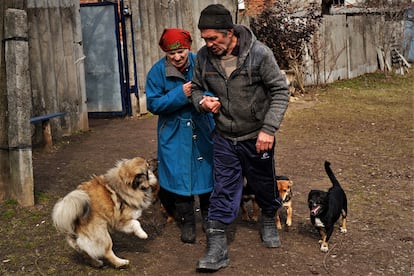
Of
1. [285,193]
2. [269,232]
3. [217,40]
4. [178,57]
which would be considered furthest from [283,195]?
[217,40]

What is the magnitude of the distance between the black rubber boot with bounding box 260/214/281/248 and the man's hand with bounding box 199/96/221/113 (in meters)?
1.15

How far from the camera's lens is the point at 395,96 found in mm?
14188

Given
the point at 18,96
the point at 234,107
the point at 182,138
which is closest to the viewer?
the point at 234,107

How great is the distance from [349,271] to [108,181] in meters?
2.03

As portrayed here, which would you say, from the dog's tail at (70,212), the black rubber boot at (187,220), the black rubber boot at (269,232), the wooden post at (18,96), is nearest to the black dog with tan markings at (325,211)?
the black rubber boot at (269,232)

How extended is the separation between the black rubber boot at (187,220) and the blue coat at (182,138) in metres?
0.19

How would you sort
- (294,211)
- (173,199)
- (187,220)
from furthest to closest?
(294,211)
(173,199)
(187,220)

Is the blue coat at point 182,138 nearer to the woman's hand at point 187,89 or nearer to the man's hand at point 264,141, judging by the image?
the woman's hand at point 187,89

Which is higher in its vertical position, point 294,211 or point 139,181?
point 139,181

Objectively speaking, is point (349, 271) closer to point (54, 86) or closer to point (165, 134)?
point (165, 134)

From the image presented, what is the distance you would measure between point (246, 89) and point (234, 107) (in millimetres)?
170

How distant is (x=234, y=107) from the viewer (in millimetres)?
4449

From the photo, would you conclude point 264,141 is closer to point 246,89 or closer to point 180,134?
point 246,89

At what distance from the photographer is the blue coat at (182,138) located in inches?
192
